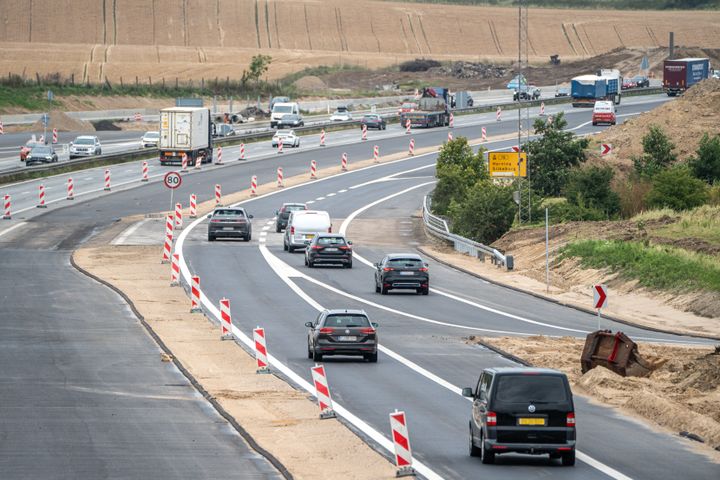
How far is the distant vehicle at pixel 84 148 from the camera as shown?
9456cm

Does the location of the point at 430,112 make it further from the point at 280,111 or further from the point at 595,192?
the point at 595,192

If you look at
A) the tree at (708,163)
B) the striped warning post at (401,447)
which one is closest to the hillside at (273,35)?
the tree at (708,163)

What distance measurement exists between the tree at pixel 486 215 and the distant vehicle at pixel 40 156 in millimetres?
34620

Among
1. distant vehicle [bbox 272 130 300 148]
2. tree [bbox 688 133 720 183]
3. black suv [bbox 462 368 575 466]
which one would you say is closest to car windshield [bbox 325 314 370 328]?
black suv [bbox 462 368 575 466]

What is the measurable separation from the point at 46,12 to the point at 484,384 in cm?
15493

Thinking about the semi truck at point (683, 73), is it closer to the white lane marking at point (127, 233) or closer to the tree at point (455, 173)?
the tree at point (455, 173)

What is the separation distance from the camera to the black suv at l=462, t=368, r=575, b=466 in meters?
20.2

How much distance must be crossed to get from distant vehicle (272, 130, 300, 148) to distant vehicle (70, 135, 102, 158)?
14857 millimetres

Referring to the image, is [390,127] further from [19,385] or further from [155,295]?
[19,385]

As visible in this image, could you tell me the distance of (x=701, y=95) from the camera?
102250 millimetres

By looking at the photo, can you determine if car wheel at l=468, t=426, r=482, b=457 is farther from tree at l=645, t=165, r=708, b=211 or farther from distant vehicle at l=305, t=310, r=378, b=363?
tree at l=645, t=165, r=708, b=211

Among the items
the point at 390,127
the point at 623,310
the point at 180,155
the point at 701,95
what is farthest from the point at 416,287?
the point at 390,127

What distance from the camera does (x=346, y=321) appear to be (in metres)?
32.6

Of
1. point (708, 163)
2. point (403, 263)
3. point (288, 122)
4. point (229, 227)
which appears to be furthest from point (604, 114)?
point (403, 263)
